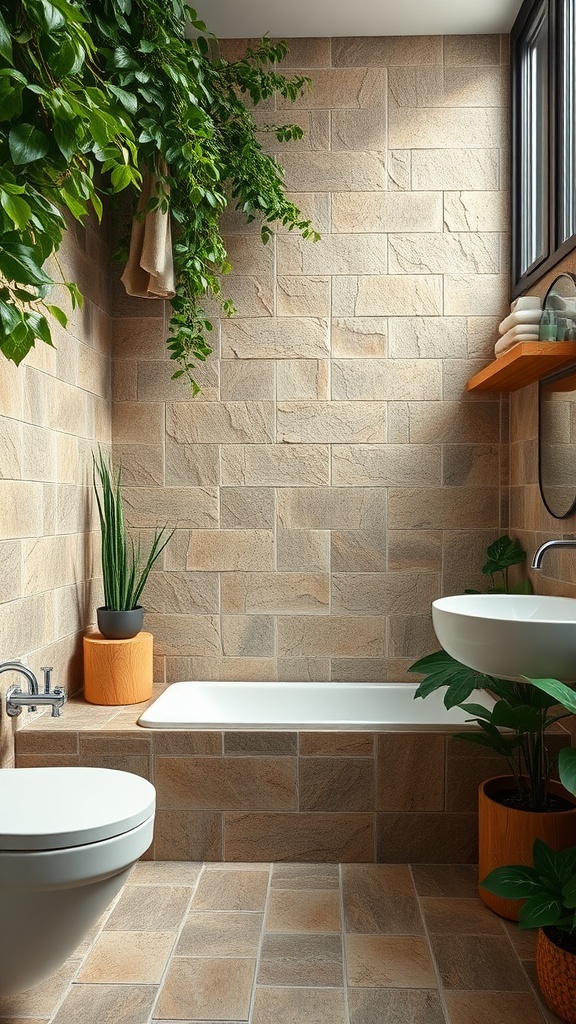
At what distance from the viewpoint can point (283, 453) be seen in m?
3.30

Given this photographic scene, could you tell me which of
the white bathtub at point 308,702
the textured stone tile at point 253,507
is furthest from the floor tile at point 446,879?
the textured stone tile at point 253,507

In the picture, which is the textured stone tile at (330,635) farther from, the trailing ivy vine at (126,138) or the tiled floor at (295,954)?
the trailing ivy vine at (126,138)

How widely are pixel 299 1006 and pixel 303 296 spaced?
2469 mm

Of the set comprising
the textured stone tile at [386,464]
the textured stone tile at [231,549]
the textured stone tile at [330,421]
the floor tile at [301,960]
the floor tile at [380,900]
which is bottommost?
the floor tile at [380,900]

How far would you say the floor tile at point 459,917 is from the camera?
86.7 inches

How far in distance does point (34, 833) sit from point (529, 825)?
1.35 m

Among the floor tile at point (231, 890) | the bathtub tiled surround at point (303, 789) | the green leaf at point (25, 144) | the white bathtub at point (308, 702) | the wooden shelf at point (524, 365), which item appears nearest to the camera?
the green leaf at point (25, 144)

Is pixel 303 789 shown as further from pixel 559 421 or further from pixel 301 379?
pixel 301 379

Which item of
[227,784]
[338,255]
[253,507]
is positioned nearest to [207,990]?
[227,784]

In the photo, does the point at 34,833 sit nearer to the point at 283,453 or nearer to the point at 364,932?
the point at 364,932

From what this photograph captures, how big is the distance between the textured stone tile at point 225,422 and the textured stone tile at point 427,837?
60.4 inches

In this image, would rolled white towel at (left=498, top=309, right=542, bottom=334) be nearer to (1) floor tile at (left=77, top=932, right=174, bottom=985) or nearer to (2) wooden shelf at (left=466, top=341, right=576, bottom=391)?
(2) wooden shelf at (left=466, top=341, right=576, bottom=391)

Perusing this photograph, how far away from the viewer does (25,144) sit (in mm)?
1571

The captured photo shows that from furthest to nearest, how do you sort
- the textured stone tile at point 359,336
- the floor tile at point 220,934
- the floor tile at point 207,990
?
the textured stone tile at point 359,336 < the floor tile at point 220,934 < the floor tile at point 207,990
